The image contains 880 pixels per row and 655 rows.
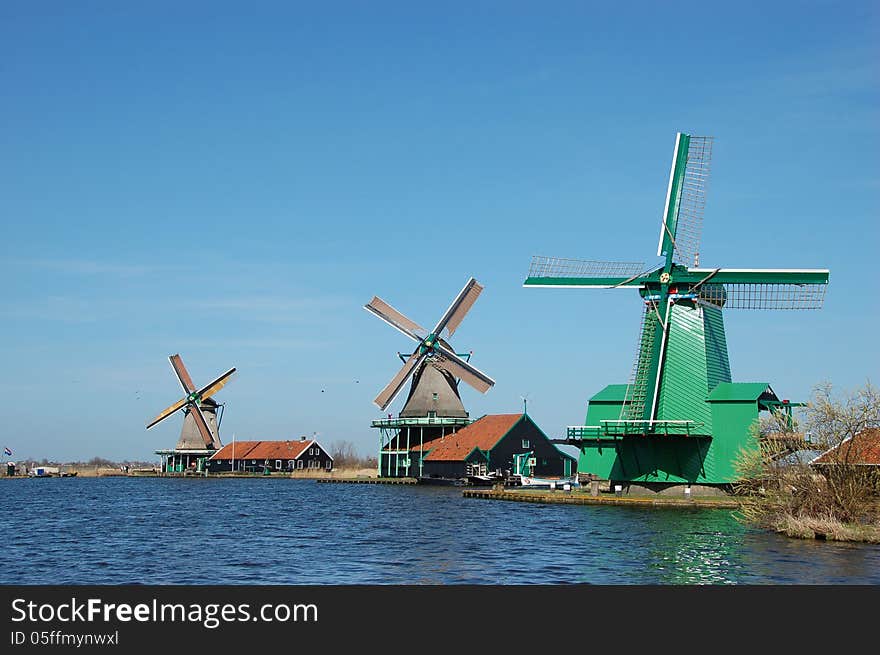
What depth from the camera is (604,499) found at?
4488cm

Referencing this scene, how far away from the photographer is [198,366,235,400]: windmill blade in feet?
321

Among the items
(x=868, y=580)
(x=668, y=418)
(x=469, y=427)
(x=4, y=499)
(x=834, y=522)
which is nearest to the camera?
(x=868, y=580)

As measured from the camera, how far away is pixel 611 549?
88.8ft

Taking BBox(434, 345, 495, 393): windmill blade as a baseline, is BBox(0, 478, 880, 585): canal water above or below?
below

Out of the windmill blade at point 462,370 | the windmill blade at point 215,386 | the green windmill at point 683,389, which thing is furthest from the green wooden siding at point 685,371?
the windmill blade at point 215,386

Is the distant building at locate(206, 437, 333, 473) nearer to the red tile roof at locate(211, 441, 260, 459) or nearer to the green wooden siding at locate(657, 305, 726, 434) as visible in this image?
the red tile roof at locate(211, 441, 260, 459)

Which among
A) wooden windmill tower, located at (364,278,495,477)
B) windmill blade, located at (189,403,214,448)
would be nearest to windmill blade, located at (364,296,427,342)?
wooden windmill tower, located at (364,278,495,477)

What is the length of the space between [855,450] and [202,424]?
80554mm

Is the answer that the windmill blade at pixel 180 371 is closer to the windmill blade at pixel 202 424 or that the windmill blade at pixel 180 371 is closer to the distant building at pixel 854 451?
the windmill blade at pixel 202 424
